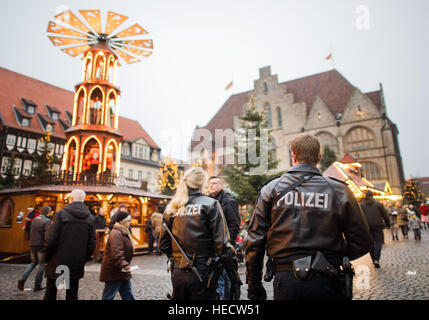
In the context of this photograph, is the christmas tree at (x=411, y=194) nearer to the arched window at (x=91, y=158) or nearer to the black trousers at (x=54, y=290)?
the arched window at (x=91, y=158)

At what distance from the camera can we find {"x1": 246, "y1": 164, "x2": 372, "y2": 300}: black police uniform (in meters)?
2.12

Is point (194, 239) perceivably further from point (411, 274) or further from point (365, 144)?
point (365, 144)

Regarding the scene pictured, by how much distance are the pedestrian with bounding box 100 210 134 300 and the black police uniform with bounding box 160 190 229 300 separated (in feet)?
5.11

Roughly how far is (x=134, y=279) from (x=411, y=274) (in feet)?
22.6

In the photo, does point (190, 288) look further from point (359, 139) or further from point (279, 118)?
point (279, 118)

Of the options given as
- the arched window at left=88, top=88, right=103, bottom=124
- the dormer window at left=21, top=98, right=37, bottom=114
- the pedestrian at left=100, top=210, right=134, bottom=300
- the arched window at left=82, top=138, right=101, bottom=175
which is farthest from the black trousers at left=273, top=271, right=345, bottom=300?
the dormer window at left=21, top=98, right=37, bottom=114

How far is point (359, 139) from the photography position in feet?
118

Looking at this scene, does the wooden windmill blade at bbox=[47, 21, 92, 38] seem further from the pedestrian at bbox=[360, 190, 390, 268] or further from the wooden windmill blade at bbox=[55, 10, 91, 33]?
the pedestrian at bbox=[360, 190, 390, 268]

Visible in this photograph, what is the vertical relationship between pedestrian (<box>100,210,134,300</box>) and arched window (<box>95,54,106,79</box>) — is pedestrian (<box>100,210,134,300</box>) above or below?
below

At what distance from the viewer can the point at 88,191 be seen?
14.3m

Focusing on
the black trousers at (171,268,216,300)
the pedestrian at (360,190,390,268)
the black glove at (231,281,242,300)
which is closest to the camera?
the black trousers at (171,268,216,300)

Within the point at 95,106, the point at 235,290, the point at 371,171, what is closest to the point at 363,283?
the point at 235,290

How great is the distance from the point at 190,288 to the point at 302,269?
50.1 inches
